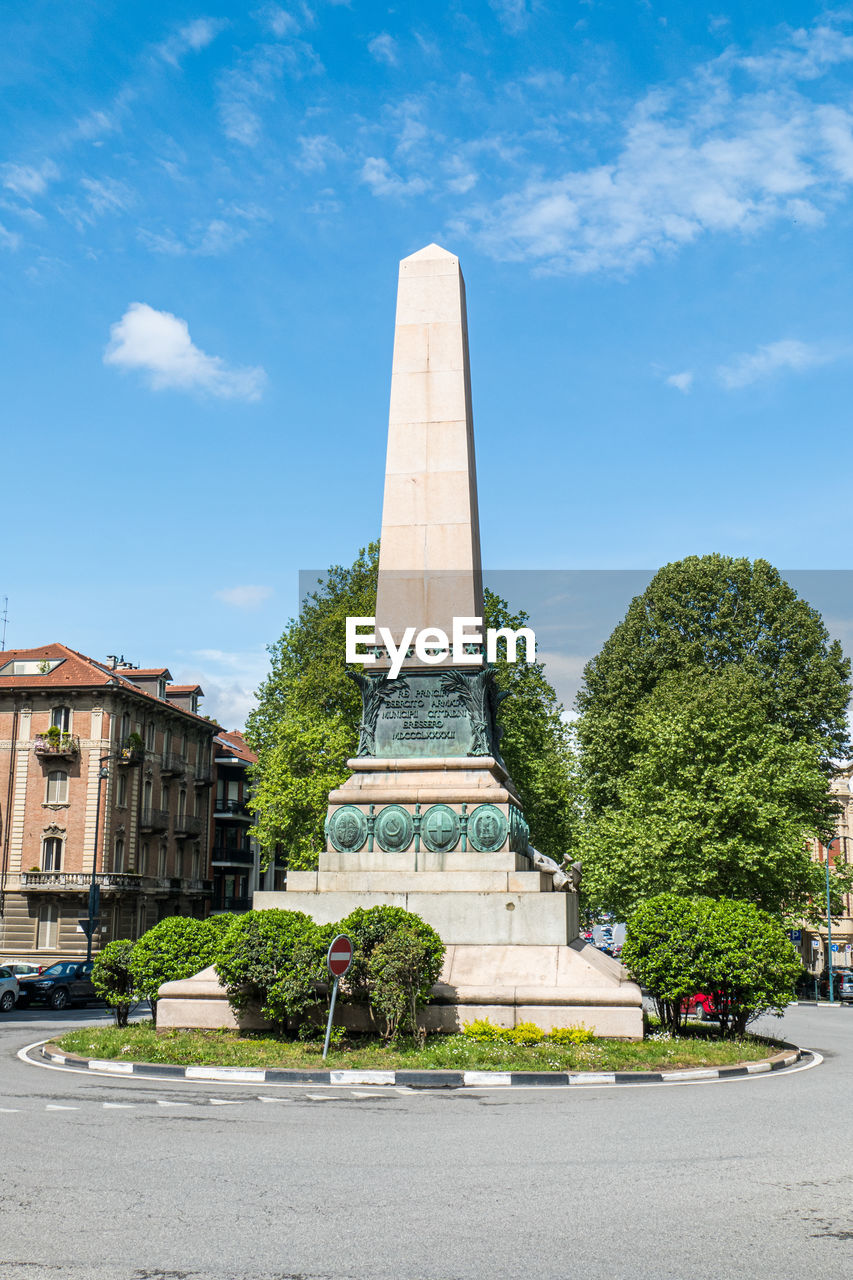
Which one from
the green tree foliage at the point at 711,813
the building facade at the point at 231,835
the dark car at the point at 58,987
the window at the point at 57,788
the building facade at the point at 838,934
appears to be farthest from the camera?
the building facade at the point at 231,835

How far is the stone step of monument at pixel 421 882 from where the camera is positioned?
52.9 ft

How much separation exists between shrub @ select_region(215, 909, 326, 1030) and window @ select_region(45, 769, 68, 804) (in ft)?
112

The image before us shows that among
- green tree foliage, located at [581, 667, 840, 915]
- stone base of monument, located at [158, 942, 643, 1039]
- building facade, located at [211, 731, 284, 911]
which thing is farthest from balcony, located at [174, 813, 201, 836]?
stone base of monument, located at [158, 942, 643, 1039]

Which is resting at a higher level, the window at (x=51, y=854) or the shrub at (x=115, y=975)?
the window at (x=51, y=854)

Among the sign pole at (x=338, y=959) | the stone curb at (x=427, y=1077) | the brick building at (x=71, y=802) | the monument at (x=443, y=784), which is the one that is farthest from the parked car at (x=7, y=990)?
the sign pole at (x=338, y=959)

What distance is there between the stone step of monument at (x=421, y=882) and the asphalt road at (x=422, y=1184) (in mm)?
4408

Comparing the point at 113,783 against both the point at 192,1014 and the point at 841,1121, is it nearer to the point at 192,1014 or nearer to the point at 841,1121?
the point at 192,1014

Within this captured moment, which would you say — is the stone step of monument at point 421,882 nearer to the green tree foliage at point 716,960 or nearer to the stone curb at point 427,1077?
the green tree foliage at point 716,960

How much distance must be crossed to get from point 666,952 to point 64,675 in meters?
37.0

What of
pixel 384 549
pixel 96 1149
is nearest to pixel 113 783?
pixel 384 549

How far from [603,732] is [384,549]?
757 inches

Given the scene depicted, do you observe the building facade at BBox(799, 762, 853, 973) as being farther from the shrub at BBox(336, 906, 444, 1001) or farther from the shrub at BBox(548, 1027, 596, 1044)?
the shrub at BBox(336, 906, 444, 1001)

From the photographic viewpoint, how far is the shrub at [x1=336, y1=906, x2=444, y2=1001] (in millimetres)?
13977

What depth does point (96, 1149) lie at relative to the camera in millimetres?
8508
